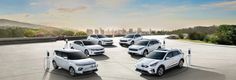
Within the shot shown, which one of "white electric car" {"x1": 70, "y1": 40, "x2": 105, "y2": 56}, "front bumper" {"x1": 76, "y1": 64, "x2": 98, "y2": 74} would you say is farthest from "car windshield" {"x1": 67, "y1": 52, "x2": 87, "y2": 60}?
"white electric car" {"x1": 70, "y1": 40, "x2": 105, "y2": 56}

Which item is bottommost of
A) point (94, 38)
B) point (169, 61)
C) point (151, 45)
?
point (169, 61)

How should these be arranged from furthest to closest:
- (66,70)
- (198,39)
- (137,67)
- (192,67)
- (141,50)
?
(198,39)
(141,50)
(192,67)
(66,70)
(137,67)

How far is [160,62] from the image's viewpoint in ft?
48.6

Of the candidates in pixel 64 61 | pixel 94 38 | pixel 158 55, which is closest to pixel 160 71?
pixel 158 55

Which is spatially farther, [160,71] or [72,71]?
[160,71]

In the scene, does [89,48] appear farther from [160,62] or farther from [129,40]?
[129,40]

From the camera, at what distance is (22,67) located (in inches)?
687

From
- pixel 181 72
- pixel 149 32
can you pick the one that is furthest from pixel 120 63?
pixel 149 32

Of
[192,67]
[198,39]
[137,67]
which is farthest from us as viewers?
[198,39]

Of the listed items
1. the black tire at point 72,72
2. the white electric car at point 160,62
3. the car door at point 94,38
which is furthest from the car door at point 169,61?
the car door at point 94,38

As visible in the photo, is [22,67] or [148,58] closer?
[148,58]

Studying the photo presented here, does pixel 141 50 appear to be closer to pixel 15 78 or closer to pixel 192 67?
pixel 192 67

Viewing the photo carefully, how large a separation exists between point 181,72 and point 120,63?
16.3ft

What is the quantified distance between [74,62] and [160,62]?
17.0ft
